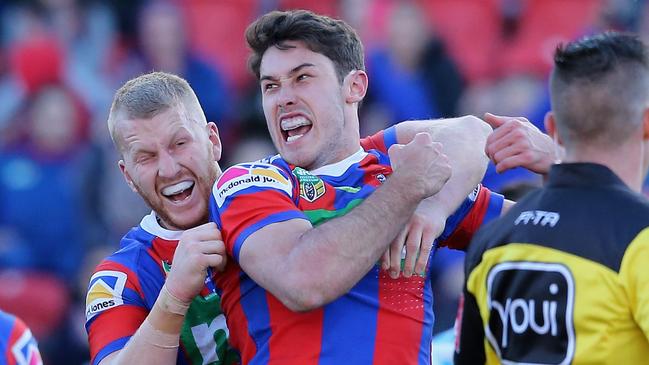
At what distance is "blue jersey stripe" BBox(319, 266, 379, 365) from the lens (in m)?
3.78

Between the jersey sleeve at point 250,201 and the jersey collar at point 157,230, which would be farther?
the jersey collar at point 157,230

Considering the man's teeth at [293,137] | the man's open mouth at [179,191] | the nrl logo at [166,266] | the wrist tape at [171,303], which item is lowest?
the nrl logo at [166,266]

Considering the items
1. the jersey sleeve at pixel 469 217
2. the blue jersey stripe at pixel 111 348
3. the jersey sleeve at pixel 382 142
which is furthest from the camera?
the jersey sleeve at pixel 382 142

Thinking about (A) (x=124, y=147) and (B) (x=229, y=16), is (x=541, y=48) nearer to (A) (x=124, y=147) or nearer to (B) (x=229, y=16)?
(B) (x=229, y=16)

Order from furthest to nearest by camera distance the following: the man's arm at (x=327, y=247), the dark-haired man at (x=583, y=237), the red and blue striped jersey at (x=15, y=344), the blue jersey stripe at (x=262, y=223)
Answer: the red and blue striped jersey at (x=15, y=344), the blue jersey stripe at (x=262, y=223), the man's arm at (x=327, y=247), the dark-haired man at (x=583, y=237)

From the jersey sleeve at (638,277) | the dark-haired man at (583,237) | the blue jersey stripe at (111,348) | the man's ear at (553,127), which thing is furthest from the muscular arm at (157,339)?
the jersey sleeve at (638,277)

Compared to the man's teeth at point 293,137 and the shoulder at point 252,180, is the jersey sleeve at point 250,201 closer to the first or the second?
the shoulder at point 252,180

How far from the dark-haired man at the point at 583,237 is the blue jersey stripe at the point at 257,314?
2.50 ft

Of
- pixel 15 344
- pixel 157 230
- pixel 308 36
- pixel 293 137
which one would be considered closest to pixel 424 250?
pixel 293 137

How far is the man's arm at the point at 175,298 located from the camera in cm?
386

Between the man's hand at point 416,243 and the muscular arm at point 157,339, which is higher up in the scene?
the man's hand at point 416,243

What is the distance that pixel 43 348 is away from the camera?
28.2ft

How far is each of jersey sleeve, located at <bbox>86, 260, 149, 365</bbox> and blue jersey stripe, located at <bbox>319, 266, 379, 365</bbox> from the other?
84cm

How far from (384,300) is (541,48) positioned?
5.86 meters
